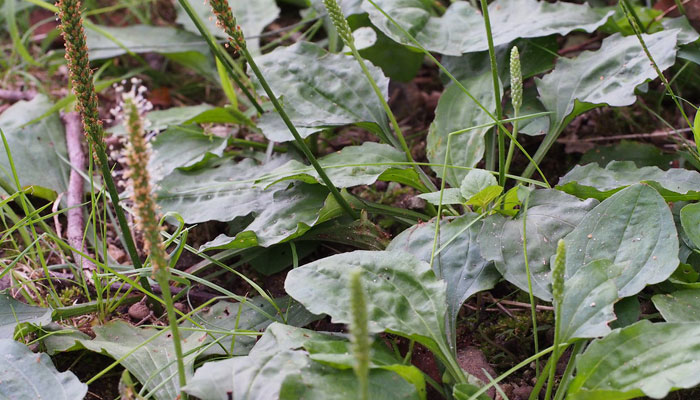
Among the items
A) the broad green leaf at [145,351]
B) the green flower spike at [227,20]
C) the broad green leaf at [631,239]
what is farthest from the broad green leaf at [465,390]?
the green flower spike at [227,20]

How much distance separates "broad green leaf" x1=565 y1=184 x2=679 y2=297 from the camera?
1.55m

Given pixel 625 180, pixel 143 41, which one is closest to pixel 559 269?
pixel 625 180

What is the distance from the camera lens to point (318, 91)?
2283 millimetres

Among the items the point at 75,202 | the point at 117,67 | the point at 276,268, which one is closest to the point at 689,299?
the point at 276,268

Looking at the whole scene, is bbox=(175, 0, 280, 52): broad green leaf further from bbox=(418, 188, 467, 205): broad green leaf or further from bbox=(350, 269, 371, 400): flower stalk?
bbox=(350, 269, 371, 400): flower stalk

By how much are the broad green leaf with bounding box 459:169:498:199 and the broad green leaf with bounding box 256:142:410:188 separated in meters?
0.23

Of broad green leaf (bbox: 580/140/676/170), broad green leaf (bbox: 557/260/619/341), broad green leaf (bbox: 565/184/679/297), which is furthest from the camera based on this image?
broad green leaf (bbox: 580/140/676/170)

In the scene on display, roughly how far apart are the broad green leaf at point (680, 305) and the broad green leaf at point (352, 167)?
31.4 inches

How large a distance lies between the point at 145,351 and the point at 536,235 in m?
1.10

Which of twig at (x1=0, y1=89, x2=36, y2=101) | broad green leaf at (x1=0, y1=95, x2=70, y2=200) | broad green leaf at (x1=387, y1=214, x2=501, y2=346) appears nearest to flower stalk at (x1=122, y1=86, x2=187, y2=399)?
broad green leaf at (x1=387, y1=214, x2=501, y2=346)

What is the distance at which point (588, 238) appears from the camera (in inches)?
64.6

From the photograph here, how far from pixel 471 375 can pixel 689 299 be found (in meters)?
0.57

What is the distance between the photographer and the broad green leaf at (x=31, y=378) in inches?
60.2

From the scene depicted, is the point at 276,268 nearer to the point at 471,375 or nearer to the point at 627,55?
the point at 471,375
